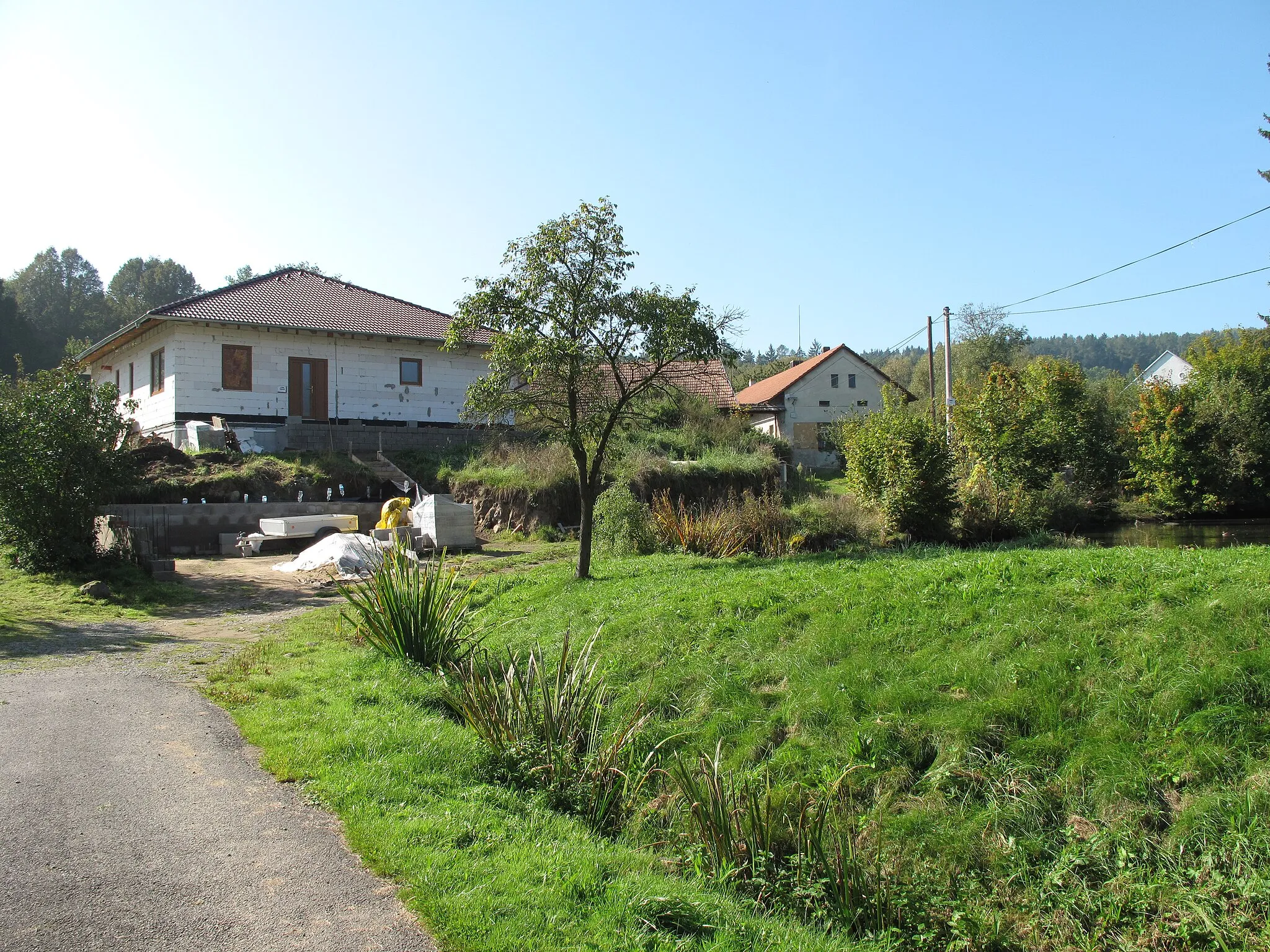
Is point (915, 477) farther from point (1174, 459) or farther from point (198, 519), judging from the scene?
point (198, 519)

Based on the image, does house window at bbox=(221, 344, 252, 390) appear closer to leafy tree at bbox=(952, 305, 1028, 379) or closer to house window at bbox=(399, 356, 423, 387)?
house window at bbox=(399, 356, 423, 387)

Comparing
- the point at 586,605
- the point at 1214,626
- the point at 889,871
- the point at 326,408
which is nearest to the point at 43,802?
the point at 889,871

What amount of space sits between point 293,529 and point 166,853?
1749cm

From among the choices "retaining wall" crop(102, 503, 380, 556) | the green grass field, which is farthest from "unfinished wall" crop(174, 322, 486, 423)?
the green grass field

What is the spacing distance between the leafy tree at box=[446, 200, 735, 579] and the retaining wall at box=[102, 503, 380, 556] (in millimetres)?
10445

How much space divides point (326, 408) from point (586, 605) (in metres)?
21.8

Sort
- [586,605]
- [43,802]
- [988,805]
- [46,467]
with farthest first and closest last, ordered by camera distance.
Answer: [46,467] < [586,605] < [988,805] < [43,802]

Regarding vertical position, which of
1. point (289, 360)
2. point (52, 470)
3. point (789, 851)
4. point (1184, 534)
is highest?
point (289, 360)

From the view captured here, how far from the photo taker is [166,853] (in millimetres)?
4527

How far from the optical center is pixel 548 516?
2350 cm

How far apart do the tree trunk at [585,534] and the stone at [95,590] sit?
790cm

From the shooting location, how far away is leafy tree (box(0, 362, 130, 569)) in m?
15.6

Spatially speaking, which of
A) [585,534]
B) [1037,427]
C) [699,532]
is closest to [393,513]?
[699,532]

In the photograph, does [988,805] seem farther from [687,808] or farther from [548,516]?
[548,516]
